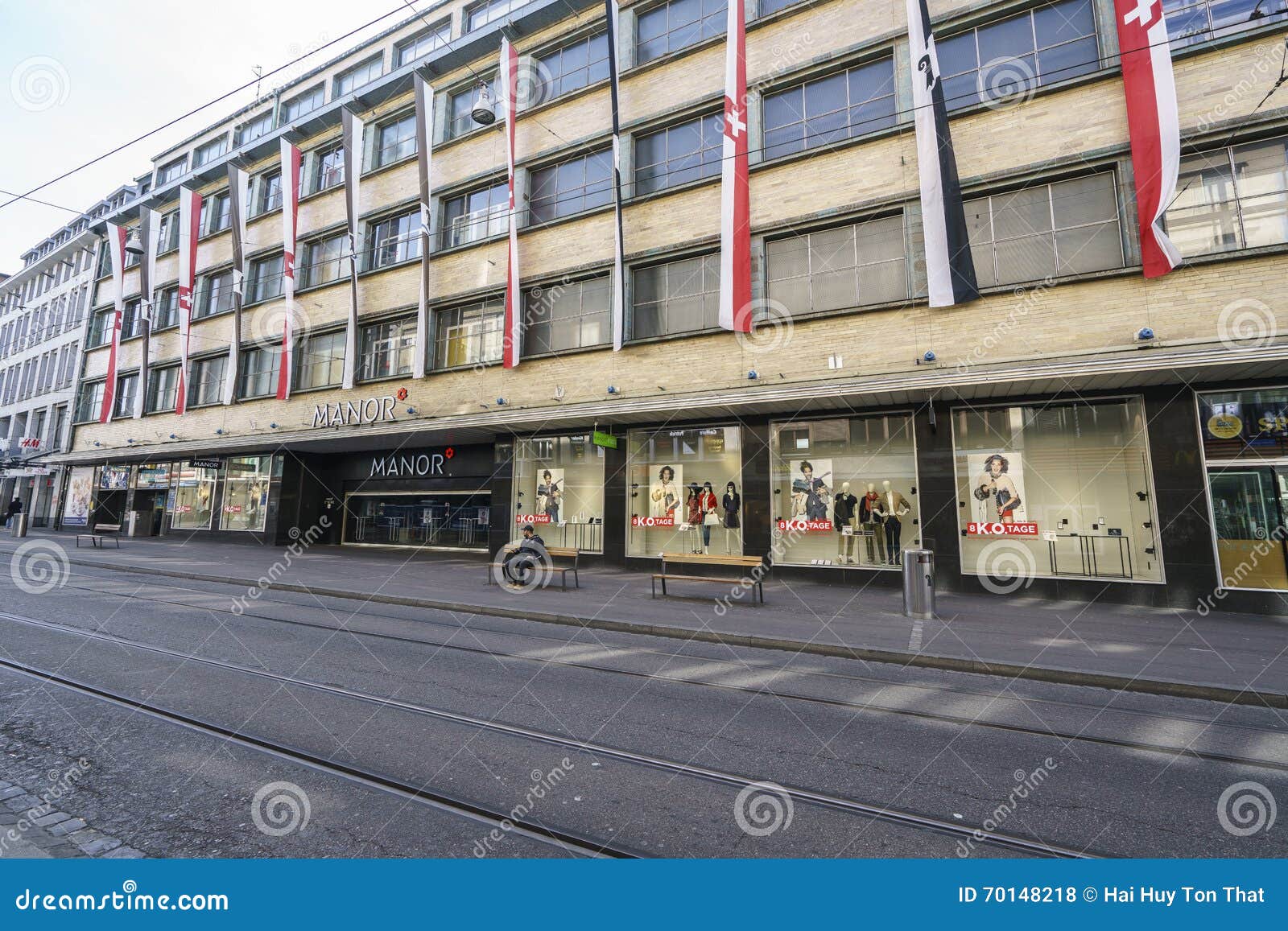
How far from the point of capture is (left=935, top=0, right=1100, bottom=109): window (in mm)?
11773

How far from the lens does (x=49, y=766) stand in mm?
3697

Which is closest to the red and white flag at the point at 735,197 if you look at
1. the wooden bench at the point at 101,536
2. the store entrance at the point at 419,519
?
the store entrance at the point at 419,519

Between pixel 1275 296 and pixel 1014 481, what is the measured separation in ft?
16.1

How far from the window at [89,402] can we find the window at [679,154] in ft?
103

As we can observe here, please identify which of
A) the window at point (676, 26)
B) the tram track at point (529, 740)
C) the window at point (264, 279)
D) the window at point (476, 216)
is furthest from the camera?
the window at point (264, 279)

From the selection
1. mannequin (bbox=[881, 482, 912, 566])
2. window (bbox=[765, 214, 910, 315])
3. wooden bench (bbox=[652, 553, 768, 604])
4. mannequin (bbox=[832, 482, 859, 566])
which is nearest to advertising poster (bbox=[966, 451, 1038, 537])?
mannequin (bbox=[881, 482, 912, 566])

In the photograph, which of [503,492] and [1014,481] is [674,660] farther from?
[503,492]

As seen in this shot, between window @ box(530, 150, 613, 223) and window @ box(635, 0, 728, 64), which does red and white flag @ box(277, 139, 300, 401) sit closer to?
window @ box(530, 150, 613, 223)

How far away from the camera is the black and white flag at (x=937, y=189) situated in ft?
38.0

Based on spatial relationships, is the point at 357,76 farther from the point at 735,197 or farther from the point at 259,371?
the point at 735,197

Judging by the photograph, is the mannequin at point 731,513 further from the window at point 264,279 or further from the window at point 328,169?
the window at point 264,279

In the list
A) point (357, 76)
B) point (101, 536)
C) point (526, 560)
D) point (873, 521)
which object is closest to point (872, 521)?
point (873, 521)

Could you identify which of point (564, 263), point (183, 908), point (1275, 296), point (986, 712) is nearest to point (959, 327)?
point (1275, 296)

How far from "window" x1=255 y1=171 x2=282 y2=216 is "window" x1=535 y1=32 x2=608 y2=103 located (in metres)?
14.4
